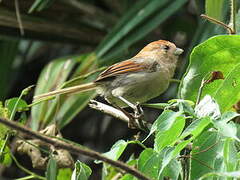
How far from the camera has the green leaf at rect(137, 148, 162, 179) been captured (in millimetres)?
1923

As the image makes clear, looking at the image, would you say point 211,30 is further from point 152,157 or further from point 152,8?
point 152,157

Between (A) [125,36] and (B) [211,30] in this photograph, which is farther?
(A) [125,36]

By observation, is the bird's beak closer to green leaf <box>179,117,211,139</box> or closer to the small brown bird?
the small brown bird

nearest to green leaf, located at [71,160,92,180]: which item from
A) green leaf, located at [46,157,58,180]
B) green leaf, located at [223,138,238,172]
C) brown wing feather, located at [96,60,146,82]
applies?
green leaf, located at [46,157,58,180]

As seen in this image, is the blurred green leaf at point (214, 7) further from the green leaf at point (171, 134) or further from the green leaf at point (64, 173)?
the green leaf at point (171, 134)

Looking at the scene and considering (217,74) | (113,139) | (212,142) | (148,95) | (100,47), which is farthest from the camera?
(113,139)

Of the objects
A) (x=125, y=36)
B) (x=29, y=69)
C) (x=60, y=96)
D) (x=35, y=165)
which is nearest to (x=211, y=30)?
(x=125, y=36)

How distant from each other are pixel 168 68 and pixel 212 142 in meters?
2.27

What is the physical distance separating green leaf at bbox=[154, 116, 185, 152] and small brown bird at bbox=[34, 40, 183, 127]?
1992 mm

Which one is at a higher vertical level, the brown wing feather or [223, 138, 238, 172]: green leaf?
Result: the brown wing feather

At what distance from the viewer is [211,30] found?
3623 millimetres

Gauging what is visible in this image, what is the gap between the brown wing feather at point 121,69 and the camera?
3977 mm

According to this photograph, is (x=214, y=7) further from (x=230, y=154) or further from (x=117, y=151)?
(x=230, y=154)

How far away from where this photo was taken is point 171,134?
6.11ft
